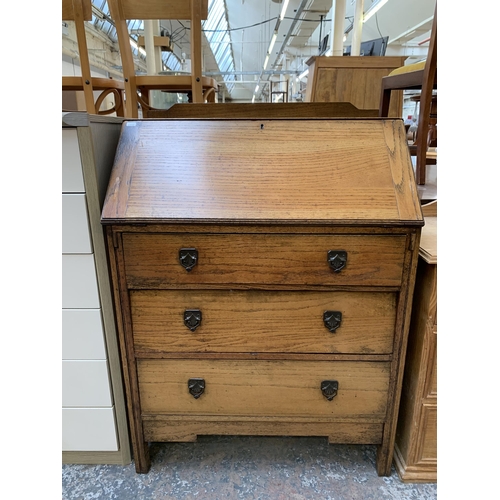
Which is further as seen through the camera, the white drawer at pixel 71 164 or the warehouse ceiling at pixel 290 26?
the warehouse ceiling at pixel 290 26

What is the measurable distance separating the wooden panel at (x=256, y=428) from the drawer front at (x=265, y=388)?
31 mm

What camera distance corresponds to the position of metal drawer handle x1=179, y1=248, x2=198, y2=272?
3.24 feet

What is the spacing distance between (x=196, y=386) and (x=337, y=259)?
60 cm

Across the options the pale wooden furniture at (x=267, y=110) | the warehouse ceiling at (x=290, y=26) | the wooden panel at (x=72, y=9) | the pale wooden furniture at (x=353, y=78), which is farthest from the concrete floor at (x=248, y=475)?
the warehouse ceiling at (x=290, y=26)

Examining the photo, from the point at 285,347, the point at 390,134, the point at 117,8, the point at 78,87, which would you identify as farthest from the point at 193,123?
the point at 78,87

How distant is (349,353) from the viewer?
1.09 m

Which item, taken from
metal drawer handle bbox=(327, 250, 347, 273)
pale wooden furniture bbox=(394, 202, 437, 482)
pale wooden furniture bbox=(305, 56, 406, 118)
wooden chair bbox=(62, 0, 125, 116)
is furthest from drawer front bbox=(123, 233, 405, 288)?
pale wooden furniture bbox=(305, 56, 406, 118)

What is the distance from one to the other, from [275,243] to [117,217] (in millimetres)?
442

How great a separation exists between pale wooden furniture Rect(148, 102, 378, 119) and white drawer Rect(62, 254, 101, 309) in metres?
0.78

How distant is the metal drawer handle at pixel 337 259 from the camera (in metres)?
0.98

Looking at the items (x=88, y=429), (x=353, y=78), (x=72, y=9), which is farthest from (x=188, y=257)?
(x=353, y=78)

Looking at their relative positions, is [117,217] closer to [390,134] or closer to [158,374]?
[158,374]

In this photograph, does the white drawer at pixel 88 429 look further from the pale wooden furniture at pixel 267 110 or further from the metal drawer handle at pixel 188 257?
the pale wooden furniture at pixel 267 110

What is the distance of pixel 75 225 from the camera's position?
3.34 ft
